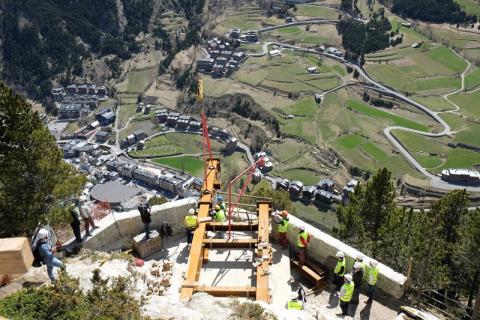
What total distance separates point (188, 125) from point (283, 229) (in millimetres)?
96565

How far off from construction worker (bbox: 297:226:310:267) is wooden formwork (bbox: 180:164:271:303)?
1.07 meters

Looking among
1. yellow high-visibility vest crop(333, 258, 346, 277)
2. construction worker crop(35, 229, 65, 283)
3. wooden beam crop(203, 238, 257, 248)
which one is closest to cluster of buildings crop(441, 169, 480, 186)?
yellow high-visibility vest crop(333, 258, 346, 277)

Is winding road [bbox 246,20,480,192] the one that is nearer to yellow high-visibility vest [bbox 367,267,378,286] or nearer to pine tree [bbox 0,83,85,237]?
yellow high-visibility vest [bbox 367,267,378,286]

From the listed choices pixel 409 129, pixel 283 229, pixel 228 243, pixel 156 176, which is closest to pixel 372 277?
pixel 283 229

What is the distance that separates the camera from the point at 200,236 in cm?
1482

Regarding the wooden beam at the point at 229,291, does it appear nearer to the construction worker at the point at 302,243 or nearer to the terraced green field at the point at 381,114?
the construction worker at the point at 302,243

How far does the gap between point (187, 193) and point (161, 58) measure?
75.5 meters

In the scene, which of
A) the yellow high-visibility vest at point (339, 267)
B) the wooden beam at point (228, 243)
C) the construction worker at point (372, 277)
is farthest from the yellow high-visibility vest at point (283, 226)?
the construction worker at point (372, 277)

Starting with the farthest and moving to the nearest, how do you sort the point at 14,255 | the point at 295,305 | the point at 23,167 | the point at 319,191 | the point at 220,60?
1. the point at 220,60
2. the point at 319,191
3. the point at 23,167
4. the point at 295,305
5. the point at 14,255

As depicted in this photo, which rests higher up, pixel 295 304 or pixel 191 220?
pixel 191 220

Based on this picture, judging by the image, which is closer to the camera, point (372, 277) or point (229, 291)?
point (229, 291)

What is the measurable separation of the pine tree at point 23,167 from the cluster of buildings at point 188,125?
268ft

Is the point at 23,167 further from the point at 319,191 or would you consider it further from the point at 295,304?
the point at 319,191

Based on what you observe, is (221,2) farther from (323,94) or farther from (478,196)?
(478,196)
